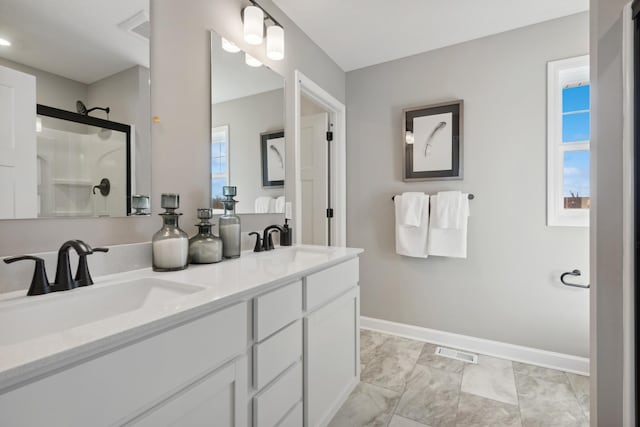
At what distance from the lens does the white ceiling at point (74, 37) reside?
35.4 inches

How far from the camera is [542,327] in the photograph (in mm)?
2150

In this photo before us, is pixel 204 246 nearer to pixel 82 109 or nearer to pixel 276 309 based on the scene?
pixel 276 309

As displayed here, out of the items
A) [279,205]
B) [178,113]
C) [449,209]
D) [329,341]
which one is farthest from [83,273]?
[449,209]

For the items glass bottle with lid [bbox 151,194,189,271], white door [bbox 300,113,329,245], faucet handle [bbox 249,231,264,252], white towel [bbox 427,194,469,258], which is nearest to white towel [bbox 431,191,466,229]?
white towel [bbox 427,194,469,258]

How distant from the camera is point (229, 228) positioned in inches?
57.1

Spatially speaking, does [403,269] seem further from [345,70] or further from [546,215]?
[345,70]

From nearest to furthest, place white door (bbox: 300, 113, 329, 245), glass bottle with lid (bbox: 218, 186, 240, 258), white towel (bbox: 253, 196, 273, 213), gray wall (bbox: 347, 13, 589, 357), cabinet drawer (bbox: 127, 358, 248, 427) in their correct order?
cabinet drawer (bbox: 127, 358, 248, 427)
glass bottle with lid (bbox: 218, 186, 240, 258)
white towel (bbox: 253, 196, 273, 213)
gray wall (bbox: 347, 13, 589, 357)
white door (bbox: 300, 113, 329, 245)

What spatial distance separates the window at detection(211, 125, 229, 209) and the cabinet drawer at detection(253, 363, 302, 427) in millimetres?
888

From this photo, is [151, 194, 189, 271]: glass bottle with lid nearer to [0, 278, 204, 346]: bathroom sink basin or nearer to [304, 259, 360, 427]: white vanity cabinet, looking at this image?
[0, 278, 204, 346]: bathroom sink basin

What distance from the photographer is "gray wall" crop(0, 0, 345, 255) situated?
1.13m

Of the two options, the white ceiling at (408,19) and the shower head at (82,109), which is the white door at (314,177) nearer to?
the white ceiling at (408,19)

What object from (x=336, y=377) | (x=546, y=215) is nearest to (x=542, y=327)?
(x=546, y=215)

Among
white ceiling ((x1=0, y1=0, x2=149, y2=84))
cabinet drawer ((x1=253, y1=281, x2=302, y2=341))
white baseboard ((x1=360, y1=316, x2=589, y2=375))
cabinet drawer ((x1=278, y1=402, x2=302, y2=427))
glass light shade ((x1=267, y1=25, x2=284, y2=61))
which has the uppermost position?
glass light shade ((x1=267, y1=25, x2=284, y2=61))

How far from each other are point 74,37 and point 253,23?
89cm
